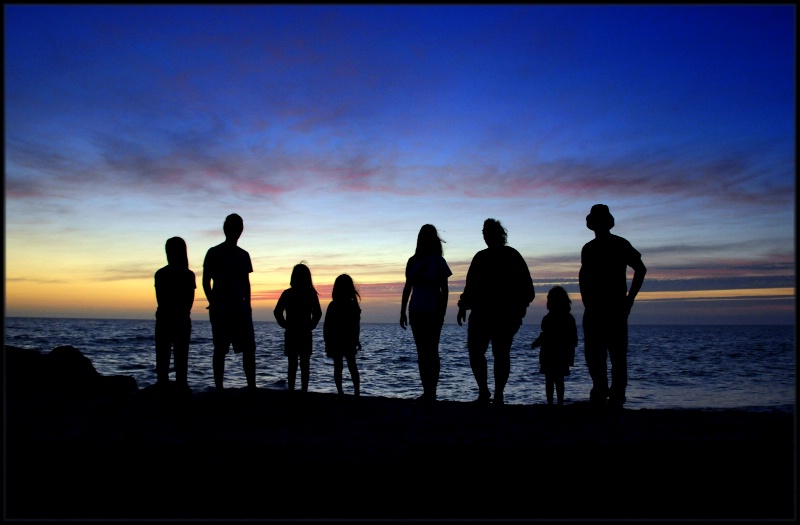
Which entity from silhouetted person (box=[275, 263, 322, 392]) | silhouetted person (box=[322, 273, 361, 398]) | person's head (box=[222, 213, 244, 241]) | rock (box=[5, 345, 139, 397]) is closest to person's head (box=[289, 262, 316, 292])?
silhouetted person (box=[275, 263, 322, 392])

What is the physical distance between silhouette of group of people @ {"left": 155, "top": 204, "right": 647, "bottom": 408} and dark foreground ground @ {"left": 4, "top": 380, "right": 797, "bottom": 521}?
893mm

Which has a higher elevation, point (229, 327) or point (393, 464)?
point (229, 327)

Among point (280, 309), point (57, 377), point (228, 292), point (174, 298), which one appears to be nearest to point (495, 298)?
point (280, 309)

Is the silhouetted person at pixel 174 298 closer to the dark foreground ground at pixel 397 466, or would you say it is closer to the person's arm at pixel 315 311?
the dark foreground ground at pixel 397 466

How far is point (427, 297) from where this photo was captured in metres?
6.56

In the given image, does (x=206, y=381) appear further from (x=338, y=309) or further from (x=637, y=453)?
(x=637, y=453)

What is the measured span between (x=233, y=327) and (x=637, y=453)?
450 centimetres

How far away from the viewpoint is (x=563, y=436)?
4582 mm

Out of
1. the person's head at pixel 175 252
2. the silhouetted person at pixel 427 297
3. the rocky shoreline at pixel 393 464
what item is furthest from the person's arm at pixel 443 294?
the person's head at pixel 175 252

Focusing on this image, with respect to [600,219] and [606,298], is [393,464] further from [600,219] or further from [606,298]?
[600,219]

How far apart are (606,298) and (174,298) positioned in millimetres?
5136

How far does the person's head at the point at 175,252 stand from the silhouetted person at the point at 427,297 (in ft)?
9.39

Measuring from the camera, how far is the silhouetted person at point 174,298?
21.1 feet

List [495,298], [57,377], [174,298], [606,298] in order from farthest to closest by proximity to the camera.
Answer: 1. [57,377]
2. [174,298]
3. [495,298]
4. [606,298]
